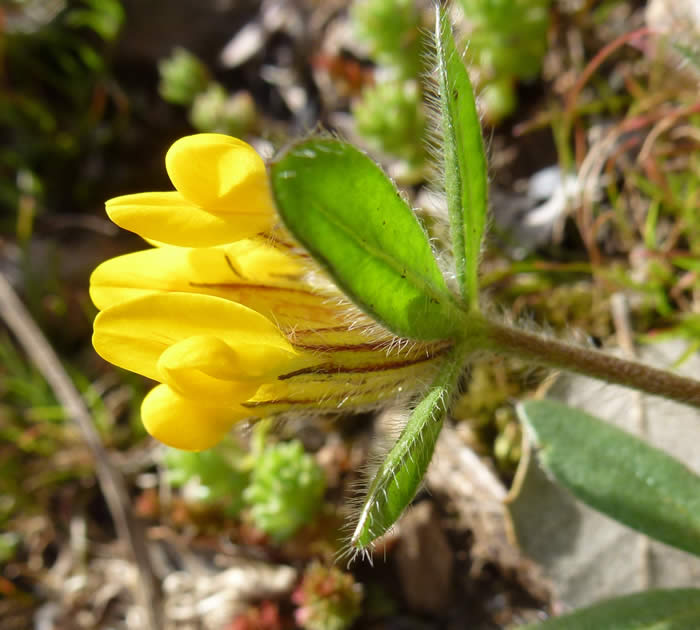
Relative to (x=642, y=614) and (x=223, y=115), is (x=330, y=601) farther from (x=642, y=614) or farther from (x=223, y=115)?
(x=223, y=115)

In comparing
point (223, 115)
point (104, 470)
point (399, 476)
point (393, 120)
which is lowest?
point (104, 470)

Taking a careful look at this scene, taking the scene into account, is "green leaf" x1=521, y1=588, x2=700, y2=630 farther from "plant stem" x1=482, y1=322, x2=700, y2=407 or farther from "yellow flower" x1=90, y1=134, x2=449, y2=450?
"yellow flower" x1=90, y1=134, x2=449, y2=450

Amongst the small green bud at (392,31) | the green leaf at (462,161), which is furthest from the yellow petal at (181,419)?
the small green bud at (392,31)

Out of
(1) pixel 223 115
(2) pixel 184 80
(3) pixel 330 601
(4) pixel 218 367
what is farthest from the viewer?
(2) pixel 184 80

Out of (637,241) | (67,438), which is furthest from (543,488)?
(67,438)

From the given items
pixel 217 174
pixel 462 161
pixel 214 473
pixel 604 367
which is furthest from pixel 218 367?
pixel 214 473

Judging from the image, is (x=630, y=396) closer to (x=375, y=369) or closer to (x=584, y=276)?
(x=584, y=276)
